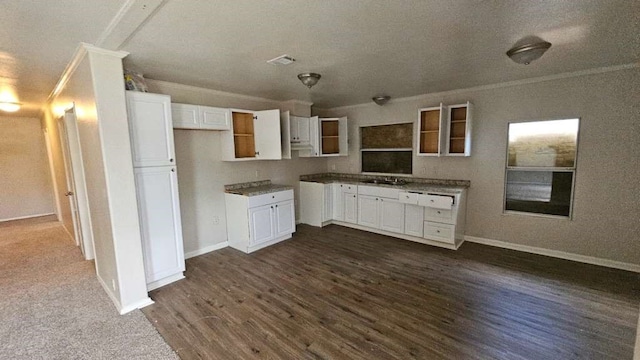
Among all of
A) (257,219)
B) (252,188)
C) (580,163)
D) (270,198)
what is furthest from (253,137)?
(580,163)

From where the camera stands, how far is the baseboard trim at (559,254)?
10.3ft

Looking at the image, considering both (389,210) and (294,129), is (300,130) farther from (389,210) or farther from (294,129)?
(389,210)

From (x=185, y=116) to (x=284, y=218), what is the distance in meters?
2.13

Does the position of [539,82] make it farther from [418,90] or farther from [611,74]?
[418,90]

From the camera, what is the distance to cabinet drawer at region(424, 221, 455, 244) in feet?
12.5

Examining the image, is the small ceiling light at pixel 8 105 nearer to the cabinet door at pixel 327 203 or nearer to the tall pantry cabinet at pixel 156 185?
the tall pantry cabinet at pixel 156 185

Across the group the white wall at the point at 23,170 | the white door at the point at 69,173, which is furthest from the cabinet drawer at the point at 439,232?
the white wall at the point at 23,170

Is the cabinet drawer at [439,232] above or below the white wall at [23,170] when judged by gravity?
below

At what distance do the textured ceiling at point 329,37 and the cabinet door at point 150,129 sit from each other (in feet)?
1.28

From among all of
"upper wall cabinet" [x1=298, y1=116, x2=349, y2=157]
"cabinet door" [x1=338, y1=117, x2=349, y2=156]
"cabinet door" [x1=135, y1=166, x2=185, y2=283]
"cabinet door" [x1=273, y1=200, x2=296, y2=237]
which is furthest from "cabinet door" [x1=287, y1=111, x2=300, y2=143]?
"cabinet door" [x1=135, y1=166, x2=185, y2=283]

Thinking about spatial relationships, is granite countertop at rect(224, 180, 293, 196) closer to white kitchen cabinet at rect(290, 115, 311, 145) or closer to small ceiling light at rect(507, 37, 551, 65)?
white kitchen cabinet at rect(290, 115, 311, 145)

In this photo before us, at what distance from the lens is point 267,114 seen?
411 centimetres

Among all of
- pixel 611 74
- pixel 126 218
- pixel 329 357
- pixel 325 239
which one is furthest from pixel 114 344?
pixel 611 74

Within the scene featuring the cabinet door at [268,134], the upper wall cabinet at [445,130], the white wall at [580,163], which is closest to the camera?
the white wall at [580,163]
